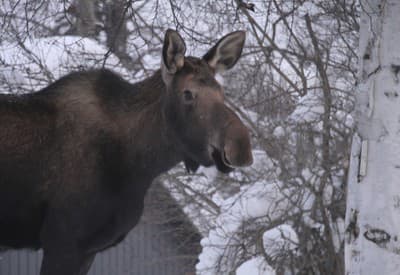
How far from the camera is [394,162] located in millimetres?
4844

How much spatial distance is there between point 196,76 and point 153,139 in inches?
23.7

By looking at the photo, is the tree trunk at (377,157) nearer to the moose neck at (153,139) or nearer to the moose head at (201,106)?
the moose head at (201,106)

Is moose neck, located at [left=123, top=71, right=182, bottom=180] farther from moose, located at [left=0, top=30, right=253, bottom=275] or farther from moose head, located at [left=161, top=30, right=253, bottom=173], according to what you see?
moose head, located at [left=161, top=30, right=253, bottom=173]

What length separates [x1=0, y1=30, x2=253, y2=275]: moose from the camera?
18.0 feet

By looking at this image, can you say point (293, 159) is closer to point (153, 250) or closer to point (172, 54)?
point (153, 250)

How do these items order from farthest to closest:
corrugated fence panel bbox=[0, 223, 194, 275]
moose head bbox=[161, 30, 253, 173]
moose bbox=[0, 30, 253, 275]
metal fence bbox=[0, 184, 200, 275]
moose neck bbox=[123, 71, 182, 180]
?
corrugated fence panel bbox=[0, 223, 194, 275]
metal fence bbox=[0, 184, 200, 275]
moose neck bbox=[123, 71, 182, 180]
moose bbox=[0, 30, 253, 275]
moose head bbox=[161, 30, 253, 173]

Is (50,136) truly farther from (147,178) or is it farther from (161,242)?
(161,242)

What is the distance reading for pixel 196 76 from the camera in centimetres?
568

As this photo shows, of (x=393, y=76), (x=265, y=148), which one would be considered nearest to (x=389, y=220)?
(x=393, y=76)

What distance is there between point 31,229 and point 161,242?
1019cm

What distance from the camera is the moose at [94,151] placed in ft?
18.0

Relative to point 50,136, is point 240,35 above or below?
above

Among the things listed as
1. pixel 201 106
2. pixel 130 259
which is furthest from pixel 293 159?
pixel 130 259

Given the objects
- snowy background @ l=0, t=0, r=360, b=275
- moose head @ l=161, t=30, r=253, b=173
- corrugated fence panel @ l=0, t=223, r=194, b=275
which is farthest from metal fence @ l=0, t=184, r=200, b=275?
moose head @ l=161, t=30, r=253, b=173
